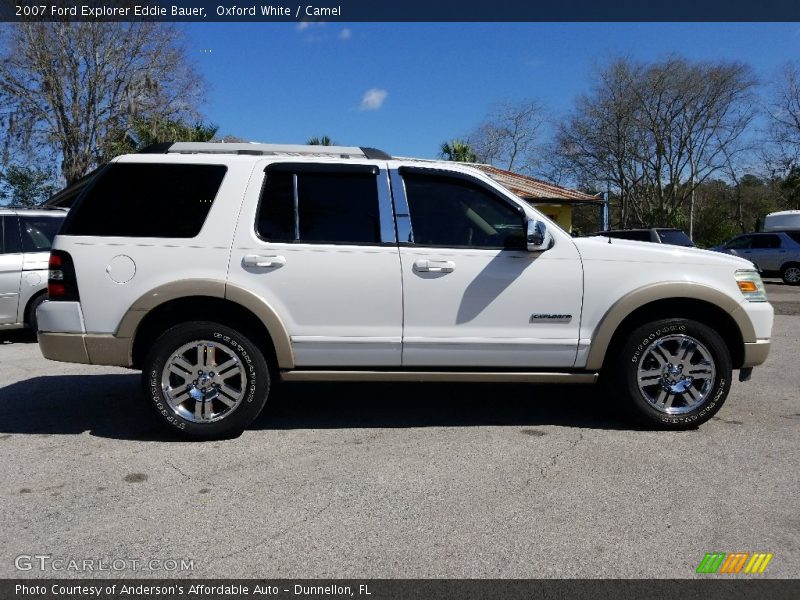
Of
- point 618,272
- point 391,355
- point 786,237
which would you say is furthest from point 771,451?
point 786,237

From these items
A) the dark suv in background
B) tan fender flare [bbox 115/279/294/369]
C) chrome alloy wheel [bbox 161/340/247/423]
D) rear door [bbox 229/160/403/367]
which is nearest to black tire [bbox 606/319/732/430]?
rear door [bbox 229/160/403/367]

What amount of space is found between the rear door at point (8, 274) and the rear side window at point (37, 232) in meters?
0.16

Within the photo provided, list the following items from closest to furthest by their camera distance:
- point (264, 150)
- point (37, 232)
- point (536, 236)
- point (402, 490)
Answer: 1. point (402, 490)
2. point (536, 236)
3. point (264, 150)
4. point (37, 232)

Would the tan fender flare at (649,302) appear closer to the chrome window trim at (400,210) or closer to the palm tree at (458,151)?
the chrome window trim at (400,210)

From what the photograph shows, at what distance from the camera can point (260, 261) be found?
4457 millimetres

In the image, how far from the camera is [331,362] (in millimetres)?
4582

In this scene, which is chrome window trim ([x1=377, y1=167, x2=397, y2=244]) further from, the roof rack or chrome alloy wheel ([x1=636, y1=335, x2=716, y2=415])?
chrome alloy wheel ([x1=636, y1=335, x2=716, y2=415])

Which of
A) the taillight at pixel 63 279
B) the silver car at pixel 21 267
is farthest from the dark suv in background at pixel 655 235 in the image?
the taillight at pixel 63 279

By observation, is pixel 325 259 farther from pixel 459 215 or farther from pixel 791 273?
pixel 791 273

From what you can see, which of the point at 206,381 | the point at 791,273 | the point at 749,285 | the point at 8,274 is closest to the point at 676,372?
the point at 749,285

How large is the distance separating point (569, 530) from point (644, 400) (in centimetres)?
177

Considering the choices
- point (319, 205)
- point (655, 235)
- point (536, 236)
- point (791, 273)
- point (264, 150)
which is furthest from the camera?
point (791, 273)

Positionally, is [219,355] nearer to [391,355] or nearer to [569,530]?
[391,355]

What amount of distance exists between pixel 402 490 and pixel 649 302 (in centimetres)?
221
